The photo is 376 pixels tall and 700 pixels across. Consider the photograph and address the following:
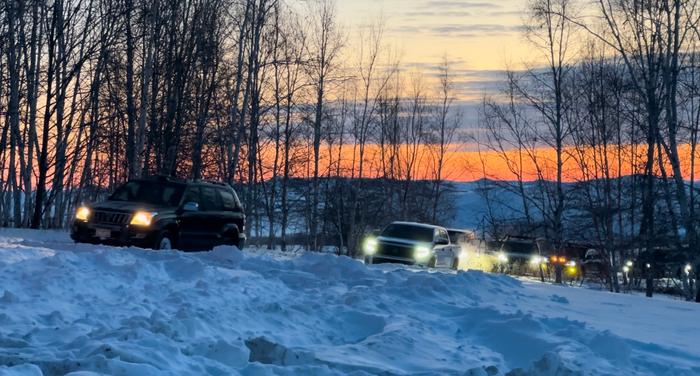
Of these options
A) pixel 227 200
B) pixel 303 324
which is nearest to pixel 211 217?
pixel 227 200

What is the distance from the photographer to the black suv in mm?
17672

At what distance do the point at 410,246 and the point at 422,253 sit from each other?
42 centimetres

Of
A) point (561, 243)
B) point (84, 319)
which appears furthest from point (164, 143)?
point (84, 319)

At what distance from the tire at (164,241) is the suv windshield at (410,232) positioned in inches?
355

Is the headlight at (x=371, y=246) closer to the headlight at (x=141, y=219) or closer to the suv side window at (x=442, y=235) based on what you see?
the suv side window at (x=442, y=235)

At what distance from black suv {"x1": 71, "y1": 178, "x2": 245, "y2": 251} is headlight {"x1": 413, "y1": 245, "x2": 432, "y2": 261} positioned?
641cm

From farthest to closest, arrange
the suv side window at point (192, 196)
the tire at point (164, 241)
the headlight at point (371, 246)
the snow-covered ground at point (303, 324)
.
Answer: the headlight at point (371, 246) < the suv side window at point (192, 196) < the tire at point (164, 241) < the snow-covered ground at point (303, 324)

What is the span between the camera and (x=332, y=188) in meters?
50.9

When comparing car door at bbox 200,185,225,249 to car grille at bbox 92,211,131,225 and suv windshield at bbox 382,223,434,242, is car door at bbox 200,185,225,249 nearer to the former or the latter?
car grille at bbox 92,211,131,225

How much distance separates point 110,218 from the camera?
17.8m

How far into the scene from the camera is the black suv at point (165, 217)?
17.7 meters

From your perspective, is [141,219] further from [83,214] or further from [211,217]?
[211,217]

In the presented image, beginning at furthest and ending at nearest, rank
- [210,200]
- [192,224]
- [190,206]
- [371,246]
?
[371,246] → [210,200] → [192,224] → [190,206]

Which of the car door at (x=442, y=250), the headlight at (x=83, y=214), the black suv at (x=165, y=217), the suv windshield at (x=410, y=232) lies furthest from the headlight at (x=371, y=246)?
the headlight at (x=83, y=214)
